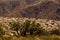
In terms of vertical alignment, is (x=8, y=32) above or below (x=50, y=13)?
above

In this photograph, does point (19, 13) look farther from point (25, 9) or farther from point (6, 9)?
point (6, 9)

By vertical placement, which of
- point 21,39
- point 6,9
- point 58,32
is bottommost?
point 6,9

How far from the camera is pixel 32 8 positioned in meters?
55.0

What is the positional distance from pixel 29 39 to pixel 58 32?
10.6 ft

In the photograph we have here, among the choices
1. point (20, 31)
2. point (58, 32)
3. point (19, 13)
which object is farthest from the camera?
point (19, 13)

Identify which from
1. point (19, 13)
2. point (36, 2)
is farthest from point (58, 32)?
point (36, 2)

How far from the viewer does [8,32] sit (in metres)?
11.6

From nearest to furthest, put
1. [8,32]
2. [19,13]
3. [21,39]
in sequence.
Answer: [21,39] < [8,32] < [19,13]

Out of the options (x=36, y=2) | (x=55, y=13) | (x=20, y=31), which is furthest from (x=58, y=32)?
(x=36, y=2)

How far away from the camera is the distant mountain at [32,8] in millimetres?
50409

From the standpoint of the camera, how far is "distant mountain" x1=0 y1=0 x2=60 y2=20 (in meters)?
50.4

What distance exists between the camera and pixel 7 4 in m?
62.1

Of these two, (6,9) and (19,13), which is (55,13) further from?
(6,9)

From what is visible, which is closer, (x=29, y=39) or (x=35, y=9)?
(x=29, y=39)
